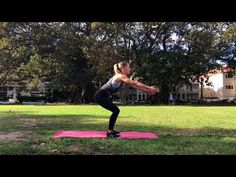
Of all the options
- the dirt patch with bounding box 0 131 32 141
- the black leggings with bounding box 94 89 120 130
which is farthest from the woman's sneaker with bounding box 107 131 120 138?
the dirt patch with bounding box 0 131 32 141

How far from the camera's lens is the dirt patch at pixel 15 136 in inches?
408

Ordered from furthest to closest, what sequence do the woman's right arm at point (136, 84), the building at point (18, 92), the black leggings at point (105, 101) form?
the building at point (18, 92) < the black leggings at point (105, 101) < the woman's right arm at point (136, 84)

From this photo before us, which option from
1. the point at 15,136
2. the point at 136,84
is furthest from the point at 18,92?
the point at 136,84

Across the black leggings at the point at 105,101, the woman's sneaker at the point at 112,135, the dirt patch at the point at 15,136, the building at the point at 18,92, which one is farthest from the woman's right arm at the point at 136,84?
the building at the point at 18,92

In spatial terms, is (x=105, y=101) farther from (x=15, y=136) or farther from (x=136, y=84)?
(x=15, y=136)

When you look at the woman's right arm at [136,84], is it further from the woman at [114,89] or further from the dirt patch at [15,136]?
the dirt patch at [15,136]

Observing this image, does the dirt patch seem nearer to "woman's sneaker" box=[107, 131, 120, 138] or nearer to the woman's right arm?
"woman's sneaker" box=[107, 131, 120, 138]

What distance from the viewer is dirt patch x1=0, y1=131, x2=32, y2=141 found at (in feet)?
34.0

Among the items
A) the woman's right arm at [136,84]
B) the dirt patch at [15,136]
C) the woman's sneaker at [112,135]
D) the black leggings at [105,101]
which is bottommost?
the dirt patch at [15,136]

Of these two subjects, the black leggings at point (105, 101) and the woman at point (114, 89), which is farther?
the black leggings at point (105, 101)

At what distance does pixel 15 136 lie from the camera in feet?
36.3
